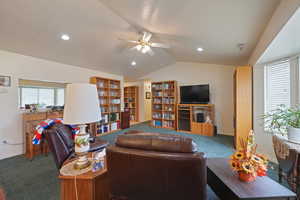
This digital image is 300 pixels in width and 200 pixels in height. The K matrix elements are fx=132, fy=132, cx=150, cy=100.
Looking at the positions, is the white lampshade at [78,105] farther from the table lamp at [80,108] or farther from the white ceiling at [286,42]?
the white ceiling at [286,42]

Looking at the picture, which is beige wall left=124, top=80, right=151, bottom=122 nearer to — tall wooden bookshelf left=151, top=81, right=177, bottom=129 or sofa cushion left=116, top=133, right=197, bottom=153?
tall wooden bookshelf left=151, top=81, right=177, bottom=129

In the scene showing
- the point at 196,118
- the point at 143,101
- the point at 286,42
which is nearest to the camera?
the point at 286,42

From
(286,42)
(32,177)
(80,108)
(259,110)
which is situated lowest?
(32,177)

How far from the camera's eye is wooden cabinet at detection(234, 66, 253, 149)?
3.07 meters

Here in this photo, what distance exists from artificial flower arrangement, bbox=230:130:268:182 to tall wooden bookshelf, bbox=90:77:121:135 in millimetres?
4216

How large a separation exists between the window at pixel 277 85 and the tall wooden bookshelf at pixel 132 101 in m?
5.64

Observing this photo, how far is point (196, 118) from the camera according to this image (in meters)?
4.97

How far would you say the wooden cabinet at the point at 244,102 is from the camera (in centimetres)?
307

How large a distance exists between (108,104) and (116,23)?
10.3 feet

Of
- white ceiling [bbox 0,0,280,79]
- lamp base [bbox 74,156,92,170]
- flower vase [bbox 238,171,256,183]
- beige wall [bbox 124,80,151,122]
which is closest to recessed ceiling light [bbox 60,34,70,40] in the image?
white ceiling [bbox 0,0,280,79]

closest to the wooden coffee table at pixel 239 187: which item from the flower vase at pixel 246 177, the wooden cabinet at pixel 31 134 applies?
the flower vase at pixel 246 177

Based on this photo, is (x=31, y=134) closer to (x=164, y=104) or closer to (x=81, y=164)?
(x=81, y=164)

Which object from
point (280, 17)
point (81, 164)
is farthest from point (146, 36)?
point (81, 164)

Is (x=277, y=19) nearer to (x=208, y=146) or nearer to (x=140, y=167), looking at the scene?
(x=140, y=167)
